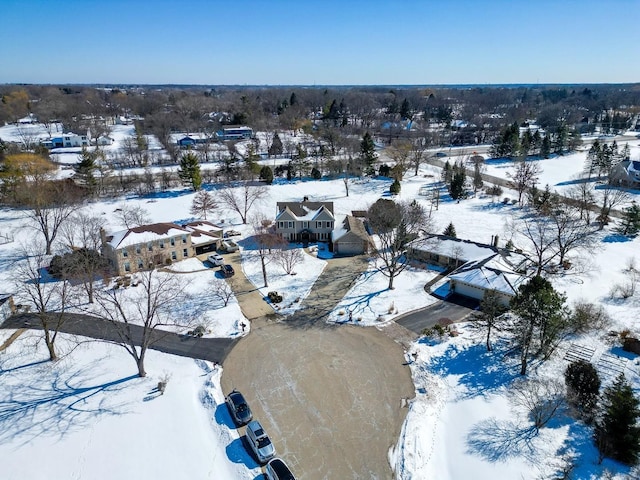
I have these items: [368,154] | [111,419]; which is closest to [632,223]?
[368,154]

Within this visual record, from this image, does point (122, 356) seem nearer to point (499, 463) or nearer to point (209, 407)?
point (209, 407)

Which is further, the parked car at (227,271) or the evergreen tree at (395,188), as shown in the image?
the evergreen tree at (395,188)

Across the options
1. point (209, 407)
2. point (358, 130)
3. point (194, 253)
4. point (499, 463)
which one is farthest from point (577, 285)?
point (358, 130)

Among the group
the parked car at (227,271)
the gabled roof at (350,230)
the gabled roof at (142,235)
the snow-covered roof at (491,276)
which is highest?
the gabled roof at (142,235)

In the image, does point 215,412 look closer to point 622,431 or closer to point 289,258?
point 289,258

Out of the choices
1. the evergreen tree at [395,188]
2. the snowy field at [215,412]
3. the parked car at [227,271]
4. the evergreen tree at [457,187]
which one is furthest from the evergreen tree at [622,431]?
the evergreen tree at [395,188]

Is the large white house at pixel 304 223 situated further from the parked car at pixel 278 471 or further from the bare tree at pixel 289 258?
the parked car at pixel 278 471
